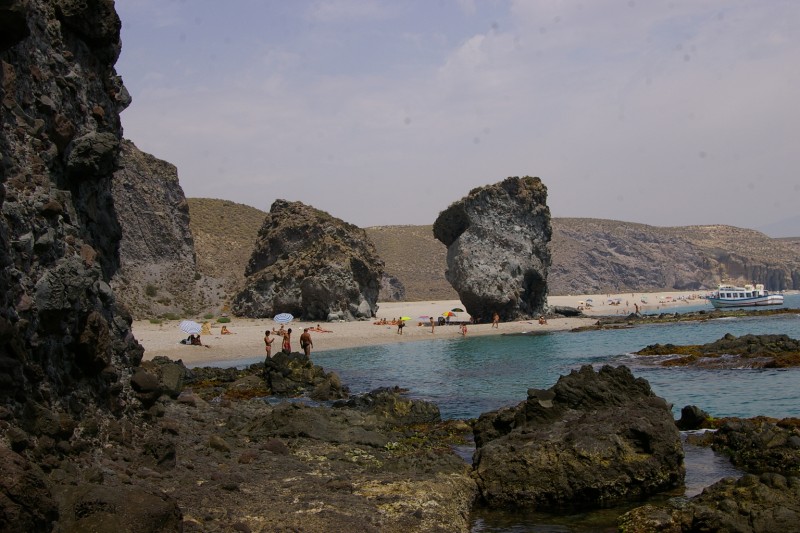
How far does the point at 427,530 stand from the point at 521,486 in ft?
9.45

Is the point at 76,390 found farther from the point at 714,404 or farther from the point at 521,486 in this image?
the point at 714,404

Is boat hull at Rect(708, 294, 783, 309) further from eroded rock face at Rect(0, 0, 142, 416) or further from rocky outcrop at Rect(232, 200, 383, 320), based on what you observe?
eroded rock face at Rect(0, 0, 142, 416)

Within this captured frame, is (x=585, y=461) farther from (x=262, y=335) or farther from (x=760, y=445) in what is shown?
(x=262, y=335)

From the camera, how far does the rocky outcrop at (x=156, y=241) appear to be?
208ft

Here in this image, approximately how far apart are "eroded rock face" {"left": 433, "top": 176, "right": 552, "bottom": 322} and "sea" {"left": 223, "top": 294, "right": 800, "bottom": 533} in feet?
33.1

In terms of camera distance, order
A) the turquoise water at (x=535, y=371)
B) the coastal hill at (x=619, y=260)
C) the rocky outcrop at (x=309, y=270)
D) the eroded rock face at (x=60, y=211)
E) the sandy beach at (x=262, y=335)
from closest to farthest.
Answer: the eroded rock face at (x=60, y=211), the turquoise water at (x=535, y=371), the sandy beach at (x=262, y=335), the rocky outcrop at (x=309, y=270), the coastal hill at (x=619, y=260)

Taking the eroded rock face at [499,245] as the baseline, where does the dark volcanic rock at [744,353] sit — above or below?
below

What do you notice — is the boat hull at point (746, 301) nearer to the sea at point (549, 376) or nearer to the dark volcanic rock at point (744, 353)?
the sea at point (549, 376)

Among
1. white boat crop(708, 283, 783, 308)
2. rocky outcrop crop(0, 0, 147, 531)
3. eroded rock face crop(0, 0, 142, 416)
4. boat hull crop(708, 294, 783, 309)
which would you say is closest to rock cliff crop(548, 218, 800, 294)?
white boat crop(708, 283, 783, 308)

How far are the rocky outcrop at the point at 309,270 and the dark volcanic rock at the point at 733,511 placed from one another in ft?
164

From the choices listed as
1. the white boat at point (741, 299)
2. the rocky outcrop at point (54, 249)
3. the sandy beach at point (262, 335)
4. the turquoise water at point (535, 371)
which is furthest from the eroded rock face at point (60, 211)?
the white boat at point (741, 299)

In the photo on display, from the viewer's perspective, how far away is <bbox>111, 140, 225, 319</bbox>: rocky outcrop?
208ft

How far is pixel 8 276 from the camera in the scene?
888cm

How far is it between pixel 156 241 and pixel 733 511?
210 ft
